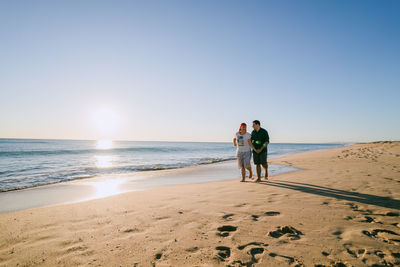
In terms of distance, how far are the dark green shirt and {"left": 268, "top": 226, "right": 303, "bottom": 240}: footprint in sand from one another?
15.5 feet

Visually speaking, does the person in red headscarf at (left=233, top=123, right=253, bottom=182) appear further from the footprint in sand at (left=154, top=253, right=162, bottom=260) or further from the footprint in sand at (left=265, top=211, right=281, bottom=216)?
the footprint in sand at (left=154, top=253, right=162, bottom=260)

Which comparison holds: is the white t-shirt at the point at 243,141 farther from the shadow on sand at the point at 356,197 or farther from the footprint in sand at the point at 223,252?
the footprint in sand at the point at 223,252

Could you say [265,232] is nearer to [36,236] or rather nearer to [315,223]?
[315,223]

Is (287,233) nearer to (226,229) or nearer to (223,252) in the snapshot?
(226,229)

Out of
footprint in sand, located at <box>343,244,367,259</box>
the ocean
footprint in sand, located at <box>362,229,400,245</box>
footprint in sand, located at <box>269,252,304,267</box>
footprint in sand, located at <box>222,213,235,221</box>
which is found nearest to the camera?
footprint in sand, located at <box>269,252,304,267</box>

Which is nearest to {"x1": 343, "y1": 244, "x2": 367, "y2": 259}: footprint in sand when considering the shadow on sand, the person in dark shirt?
the shadow on sand

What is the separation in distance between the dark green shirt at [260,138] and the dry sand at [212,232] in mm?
2911

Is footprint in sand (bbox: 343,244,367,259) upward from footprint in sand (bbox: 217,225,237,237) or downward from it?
upward

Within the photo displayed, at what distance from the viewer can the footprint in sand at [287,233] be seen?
280cm

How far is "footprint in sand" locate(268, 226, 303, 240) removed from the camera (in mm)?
2805

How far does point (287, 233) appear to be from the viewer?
115 inches

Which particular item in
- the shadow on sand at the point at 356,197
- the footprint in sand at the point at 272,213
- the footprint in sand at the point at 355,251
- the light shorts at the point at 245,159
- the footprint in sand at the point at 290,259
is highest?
the light shorts at the point at 245,159

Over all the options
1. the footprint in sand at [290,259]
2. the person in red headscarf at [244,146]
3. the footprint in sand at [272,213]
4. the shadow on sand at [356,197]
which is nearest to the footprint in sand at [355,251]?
the footprint in sand at [290,259]

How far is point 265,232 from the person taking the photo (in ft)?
9.72
